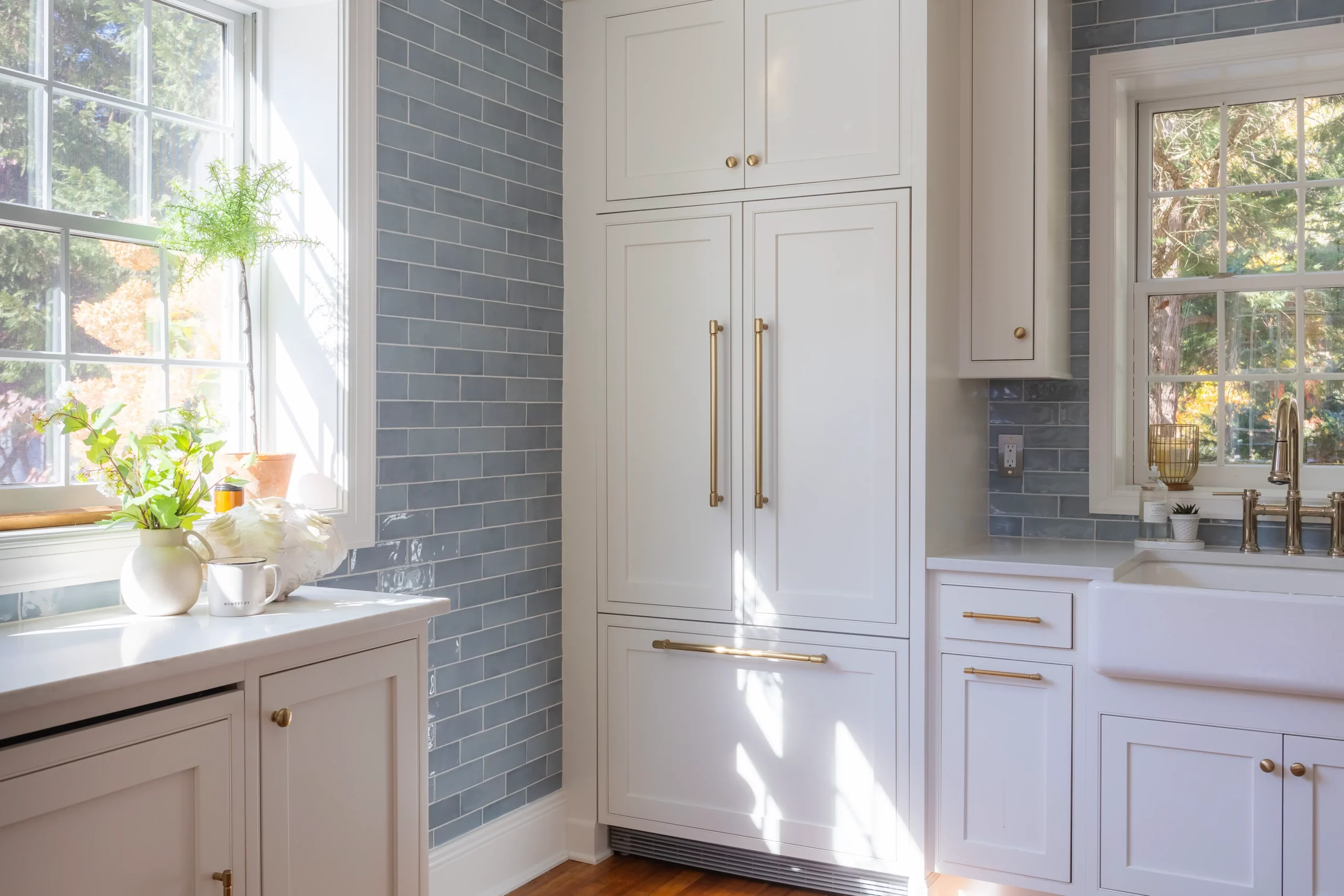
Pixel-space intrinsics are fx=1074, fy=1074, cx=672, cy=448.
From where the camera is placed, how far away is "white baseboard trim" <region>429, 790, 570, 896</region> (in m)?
2.81

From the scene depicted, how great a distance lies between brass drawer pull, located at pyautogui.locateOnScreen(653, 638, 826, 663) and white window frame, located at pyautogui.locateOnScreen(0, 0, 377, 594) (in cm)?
97

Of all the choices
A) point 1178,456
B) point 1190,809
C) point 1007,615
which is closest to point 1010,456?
point 1178,456

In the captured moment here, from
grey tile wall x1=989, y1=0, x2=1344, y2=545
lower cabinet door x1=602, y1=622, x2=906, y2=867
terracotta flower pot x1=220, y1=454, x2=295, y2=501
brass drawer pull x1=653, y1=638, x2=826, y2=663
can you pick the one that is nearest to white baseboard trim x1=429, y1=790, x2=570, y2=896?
lower cabinet door x1=602, y1=622, x2=906, y2=867

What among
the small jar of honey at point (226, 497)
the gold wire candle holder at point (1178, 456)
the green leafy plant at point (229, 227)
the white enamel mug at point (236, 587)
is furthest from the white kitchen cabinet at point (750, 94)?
the white enamel mug at point (236, 587)

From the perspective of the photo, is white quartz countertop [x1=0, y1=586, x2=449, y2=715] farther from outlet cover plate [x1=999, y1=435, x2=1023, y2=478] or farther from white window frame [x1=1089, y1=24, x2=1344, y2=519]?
Answer: white window frame [x1=1089, y1=24, x2=1344, y2=519]

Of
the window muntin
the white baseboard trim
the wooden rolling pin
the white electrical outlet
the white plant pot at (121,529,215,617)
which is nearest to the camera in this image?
the white plant pot at (121,529,215,617)

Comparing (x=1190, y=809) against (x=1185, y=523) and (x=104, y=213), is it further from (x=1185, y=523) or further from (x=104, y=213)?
(x=104, y=213)

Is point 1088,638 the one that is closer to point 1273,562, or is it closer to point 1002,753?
point 1002,753

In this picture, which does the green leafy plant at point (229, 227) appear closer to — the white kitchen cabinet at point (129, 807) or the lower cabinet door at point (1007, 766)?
the white kitchen cabinet at point (129, 807)

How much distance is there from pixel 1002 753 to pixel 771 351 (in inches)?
48.5

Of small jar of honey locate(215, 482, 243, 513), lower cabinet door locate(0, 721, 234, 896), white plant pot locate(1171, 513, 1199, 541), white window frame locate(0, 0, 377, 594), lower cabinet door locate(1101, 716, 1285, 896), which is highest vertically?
white window frame locate(0, 0, 377, 594)

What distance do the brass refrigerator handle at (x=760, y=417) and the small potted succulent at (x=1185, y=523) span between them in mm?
1188

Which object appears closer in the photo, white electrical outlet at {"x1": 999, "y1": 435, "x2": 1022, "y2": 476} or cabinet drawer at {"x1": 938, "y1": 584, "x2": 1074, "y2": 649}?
cabinet drawer at {"x1": 938, "y1": 584, "x2": 1074, "y2": 649}

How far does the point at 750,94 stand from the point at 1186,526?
1754mm
